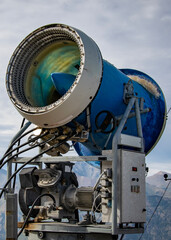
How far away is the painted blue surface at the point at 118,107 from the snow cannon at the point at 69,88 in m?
0.02

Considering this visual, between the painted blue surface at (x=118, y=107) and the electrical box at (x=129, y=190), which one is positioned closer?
the electrical box at (x=129, y=190)

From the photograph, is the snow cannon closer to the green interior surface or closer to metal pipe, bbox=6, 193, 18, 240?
the green interior surface

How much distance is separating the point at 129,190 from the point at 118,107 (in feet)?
4.70

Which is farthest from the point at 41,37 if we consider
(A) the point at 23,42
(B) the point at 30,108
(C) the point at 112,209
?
(C) the point at 112,209

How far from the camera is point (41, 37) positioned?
6.91 meters

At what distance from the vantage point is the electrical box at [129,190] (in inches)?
240

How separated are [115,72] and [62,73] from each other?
95cm

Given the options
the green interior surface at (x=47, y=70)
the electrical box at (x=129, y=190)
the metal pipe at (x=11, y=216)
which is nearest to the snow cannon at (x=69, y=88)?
the green interior surface at (x=47, y=70)

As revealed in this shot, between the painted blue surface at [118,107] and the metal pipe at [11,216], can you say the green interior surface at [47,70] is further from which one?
the metal pipe at [11,216]

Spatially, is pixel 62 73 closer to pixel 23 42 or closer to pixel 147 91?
pixel 23 42

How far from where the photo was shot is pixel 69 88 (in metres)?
6.58

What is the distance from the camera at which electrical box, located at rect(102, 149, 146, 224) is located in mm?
6090

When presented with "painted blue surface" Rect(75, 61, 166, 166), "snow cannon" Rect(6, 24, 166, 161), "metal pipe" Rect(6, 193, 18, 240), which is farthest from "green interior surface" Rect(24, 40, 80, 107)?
"metal pipe" Rect(6, 193, 18, 240)

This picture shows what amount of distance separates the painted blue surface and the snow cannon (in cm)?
2
